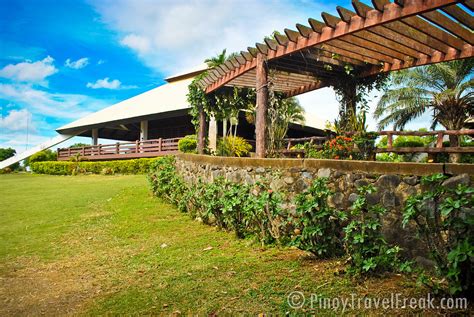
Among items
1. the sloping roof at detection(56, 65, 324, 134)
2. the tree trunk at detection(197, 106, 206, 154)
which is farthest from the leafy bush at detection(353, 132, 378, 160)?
the sloping roof at detection(56, 65, 324, 134)

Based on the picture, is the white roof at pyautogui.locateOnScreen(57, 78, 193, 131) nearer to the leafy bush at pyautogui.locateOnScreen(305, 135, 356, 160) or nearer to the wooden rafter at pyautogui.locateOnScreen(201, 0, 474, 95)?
the wooden rafter at pyautogui.locateOnScreen(201, 0, 474, 95)

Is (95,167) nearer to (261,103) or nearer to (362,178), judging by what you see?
(261,103)

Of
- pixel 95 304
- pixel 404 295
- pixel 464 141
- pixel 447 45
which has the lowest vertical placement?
pixel 95 304

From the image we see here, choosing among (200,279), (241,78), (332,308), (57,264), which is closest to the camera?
(332,308)

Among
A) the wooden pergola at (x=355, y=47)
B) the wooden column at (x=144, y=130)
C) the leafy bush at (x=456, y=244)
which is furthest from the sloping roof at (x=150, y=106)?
the leafy bush at (x=456, y=244)

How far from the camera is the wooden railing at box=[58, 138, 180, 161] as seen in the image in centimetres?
2016

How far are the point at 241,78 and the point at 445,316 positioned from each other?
7710 millimetres

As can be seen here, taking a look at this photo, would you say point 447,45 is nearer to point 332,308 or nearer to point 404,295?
point 404,295

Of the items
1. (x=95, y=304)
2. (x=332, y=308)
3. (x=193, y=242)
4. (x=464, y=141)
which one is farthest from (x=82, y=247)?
(x=464, y=141)

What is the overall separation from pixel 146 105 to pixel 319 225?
1989cm

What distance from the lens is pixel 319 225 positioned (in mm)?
3957


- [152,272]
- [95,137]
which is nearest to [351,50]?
[152,272]

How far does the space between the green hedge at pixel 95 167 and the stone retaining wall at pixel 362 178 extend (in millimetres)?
11850

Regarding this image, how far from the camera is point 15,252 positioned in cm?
539
